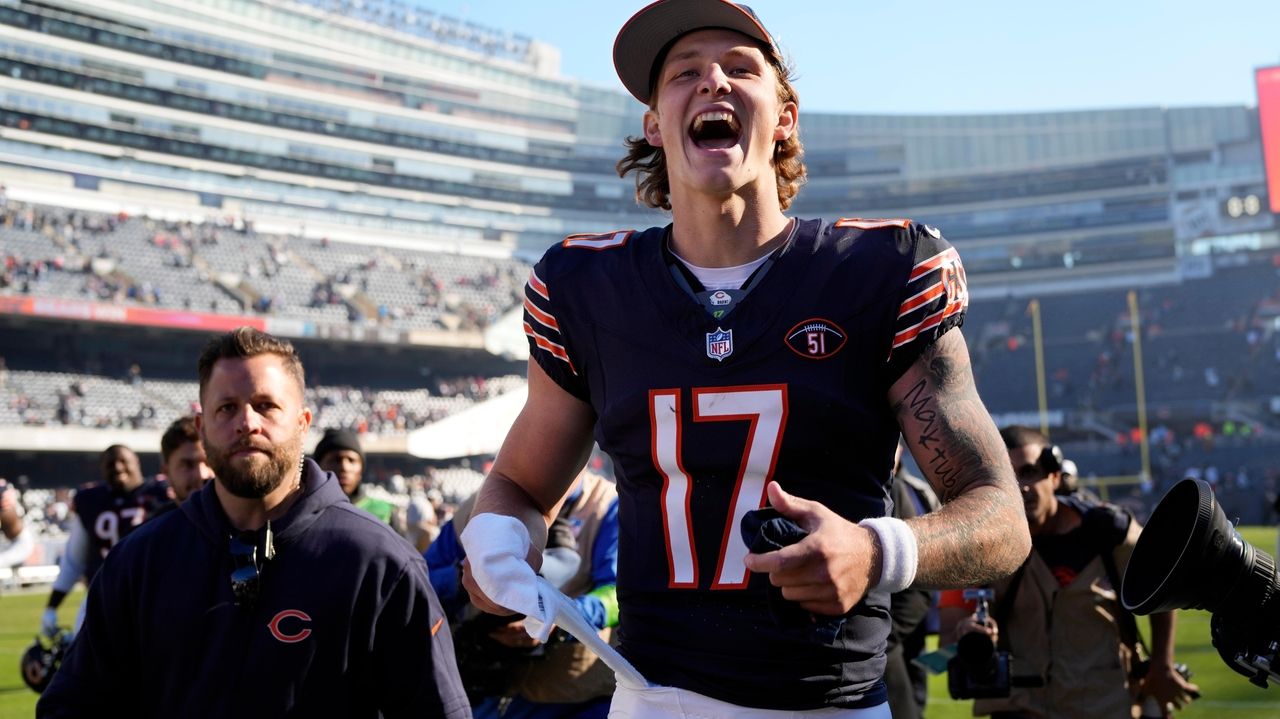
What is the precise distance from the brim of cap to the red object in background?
4969 cm

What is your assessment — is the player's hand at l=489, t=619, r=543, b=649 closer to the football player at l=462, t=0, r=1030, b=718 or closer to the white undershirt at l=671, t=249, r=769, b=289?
the football player at l=462, t=0, r=1030, b=718

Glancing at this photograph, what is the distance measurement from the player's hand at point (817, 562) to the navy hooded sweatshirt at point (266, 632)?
1.67m

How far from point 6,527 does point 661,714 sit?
9.39 meters

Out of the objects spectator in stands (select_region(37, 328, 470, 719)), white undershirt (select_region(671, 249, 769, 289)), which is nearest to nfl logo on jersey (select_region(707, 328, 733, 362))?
white undershirt (select_region(671, 249, 769, 289))

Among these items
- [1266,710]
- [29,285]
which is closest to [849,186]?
[29,285]

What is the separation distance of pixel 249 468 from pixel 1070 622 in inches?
137

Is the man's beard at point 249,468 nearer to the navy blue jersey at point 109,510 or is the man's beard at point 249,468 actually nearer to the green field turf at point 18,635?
the green field turf at point 18,635

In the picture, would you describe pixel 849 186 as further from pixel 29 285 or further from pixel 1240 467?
pixel 29 285

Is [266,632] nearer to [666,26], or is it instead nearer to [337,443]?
[666,26]

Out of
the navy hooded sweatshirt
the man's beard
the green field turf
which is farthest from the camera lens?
the green field turf

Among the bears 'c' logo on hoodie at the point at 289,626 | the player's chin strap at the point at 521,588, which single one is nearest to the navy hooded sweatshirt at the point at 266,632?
the bears 'c' logo on hoodie at the point at 289,626

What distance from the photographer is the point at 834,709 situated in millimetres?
2090

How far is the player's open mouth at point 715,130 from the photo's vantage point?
2.32m

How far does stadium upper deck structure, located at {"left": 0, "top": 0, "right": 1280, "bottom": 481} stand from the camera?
155 feet
